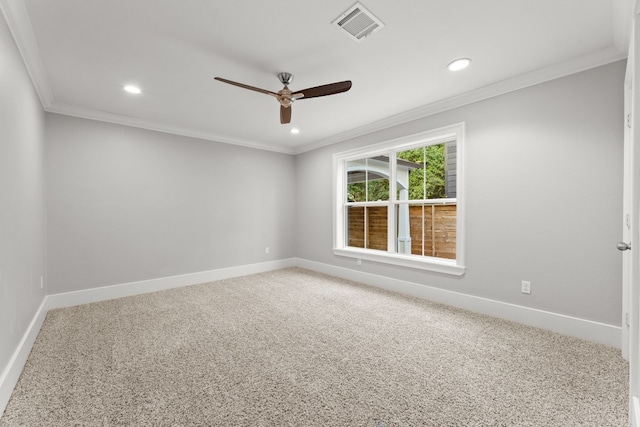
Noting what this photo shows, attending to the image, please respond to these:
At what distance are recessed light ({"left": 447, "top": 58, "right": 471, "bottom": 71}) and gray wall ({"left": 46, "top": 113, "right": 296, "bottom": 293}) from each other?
3.46 m

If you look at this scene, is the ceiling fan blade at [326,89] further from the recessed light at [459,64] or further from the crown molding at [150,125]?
the crown molding at [150,125]

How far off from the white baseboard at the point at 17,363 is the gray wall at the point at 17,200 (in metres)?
A: 0.05

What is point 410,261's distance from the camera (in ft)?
12.0

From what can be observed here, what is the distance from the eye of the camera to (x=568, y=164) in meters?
2.46

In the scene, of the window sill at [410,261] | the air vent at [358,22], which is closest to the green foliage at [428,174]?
the window sill at [410,261]

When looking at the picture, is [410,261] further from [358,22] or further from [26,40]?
[26,40]

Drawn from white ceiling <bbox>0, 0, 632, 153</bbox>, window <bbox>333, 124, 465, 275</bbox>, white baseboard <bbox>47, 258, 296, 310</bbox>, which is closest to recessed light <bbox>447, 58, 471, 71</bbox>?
white ceiling <bbox>0, 0, 632, 153</bbox>

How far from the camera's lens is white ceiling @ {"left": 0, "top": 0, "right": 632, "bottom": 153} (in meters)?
1.79

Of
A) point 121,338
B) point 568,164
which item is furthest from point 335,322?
point 568,164

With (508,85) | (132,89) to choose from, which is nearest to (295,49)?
(132,89)

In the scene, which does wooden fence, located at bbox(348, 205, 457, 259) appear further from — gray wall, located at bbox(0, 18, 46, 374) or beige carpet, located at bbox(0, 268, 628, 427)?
gray wall, located at bbox(0, 18, 46, 374)

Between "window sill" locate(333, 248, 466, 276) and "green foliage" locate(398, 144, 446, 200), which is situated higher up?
"green foliage" locate(398, 144, 446, 200)

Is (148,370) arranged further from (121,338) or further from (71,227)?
(71,227)

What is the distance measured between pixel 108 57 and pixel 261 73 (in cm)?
125
